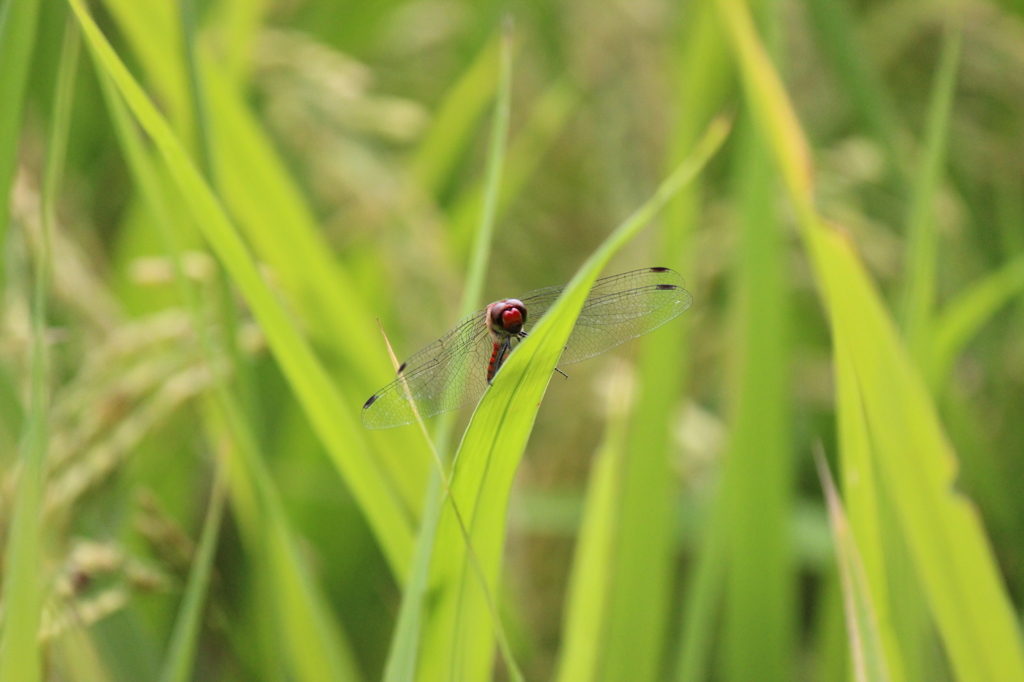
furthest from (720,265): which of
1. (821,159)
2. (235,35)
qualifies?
(235,35)

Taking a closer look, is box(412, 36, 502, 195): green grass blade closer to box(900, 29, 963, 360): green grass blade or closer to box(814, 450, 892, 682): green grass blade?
box(900, 29, 963, 360): green grass blade

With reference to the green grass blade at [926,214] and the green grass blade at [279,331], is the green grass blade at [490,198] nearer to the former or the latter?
the green grass blade at [279,331]

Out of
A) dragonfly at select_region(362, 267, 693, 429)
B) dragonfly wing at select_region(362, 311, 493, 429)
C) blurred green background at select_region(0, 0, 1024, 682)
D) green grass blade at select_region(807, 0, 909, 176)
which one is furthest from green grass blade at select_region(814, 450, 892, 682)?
green grass blade at select_region(807, 0, 909, 176)

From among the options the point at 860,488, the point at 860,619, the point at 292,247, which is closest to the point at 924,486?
the point at 860,488

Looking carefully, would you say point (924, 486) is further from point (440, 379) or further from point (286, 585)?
point (286, 585)

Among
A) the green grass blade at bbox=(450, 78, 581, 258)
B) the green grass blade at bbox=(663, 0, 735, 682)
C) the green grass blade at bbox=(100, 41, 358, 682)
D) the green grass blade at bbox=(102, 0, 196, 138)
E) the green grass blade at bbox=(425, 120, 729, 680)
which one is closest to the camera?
the green grass blade at bbox=(425, 120, 729, 680)

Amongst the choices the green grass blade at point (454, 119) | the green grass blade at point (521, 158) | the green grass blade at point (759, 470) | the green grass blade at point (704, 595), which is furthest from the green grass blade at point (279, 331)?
the green grass blade at point (454, 119)

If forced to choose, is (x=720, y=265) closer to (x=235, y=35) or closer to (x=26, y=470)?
(x=235, y=35)
